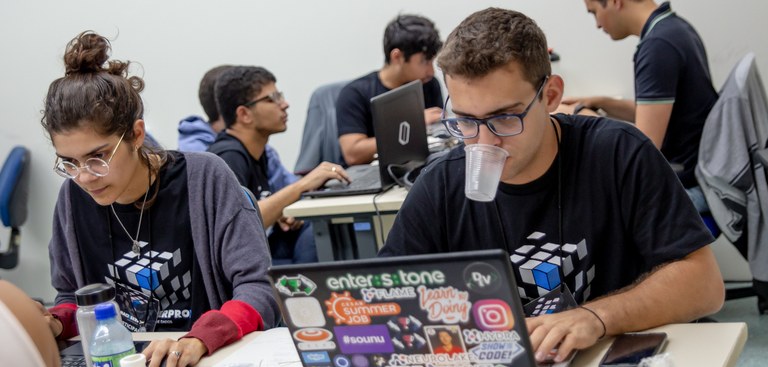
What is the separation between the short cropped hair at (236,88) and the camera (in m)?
3.20

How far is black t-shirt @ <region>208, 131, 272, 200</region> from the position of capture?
290cm

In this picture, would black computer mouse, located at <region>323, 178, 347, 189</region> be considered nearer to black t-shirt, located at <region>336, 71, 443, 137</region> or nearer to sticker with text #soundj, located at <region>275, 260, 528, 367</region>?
black t-shirt, located at <region>336, 71, 443, 137</region>

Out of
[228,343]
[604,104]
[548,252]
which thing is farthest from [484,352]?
[604,104]

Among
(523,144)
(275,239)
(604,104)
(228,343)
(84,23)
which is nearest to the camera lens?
(523,144)

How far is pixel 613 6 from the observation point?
299 centimetres

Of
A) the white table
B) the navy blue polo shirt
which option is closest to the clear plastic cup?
the white table

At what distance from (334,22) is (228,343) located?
287 cm

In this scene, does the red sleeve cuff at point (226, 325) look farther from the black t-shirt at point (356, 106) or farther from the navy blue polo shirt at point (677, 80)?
the black t-shirt at point (356, 106)

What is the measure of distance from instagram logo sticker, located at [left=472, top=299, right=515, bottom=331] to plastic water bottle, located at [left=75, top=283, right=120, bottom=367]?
749 millimetres

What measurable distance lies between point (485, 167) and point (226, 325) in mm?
603

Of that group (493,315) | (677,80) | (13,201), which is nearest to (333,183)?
(677,80)

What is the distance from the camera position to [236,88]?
3211mm

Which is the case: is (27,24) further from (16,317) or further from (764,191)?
(16,317)

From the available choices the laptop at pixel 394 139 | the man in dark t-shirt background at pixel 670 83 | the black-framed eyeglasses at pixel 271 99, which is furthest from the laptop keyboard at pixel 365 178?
the man in dark t-shirt background at pixel 670 83
